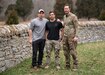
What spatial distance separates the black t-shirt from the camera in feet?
30.2

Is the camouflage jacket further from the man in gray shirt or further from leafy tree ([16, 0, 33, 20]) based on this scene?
leafy tree ([16, 0, 33, 20])

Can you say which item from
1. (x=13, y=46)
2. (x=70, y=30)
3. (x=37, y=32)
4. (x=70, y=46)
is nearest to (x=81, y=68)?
(x=70, y=46)

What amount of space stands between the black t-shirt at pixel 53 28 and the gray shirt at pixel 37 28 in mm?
158

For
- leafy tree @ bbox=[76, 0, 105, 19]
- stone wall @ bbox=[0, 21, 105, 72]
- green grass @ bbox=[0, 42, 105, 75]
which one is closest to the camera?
green grass @ bbox=[0, 42, 105, 75]

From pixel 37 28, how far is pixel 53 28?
45cm

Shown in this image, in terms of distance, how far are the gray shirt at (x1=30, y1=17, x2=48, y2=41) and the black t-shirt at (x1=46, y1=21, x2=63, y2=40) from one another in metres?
0.16

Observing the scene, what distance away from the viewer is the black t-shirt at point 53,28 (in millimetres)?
9195

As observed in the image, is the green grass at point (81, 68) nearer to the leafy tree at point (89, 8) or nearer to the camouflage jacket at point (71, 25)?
the camouflage jacket at point (71, 25)

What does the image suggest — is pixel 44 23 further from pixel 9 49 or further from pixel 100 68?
pixel 100 68

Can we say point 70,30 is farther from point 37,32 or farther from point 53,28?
point 37,32

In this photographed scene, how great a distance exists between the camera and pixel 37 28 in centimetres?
922

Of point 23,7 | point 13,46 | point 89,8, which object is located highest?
point 13,46

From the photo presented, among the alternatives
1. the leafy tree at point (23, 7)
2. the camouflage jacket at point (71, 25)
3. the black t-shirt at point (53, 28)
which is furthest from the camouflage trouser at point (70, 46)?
the leafy tree at point (23, 7)

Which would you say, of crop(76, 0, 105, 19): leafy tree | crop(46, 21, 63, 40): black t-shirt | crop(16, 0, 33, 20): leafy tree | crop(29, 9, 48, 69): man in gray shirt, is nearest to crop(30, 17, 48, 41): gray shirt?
crop(29, 9, 48, 69): man in gray shirt
